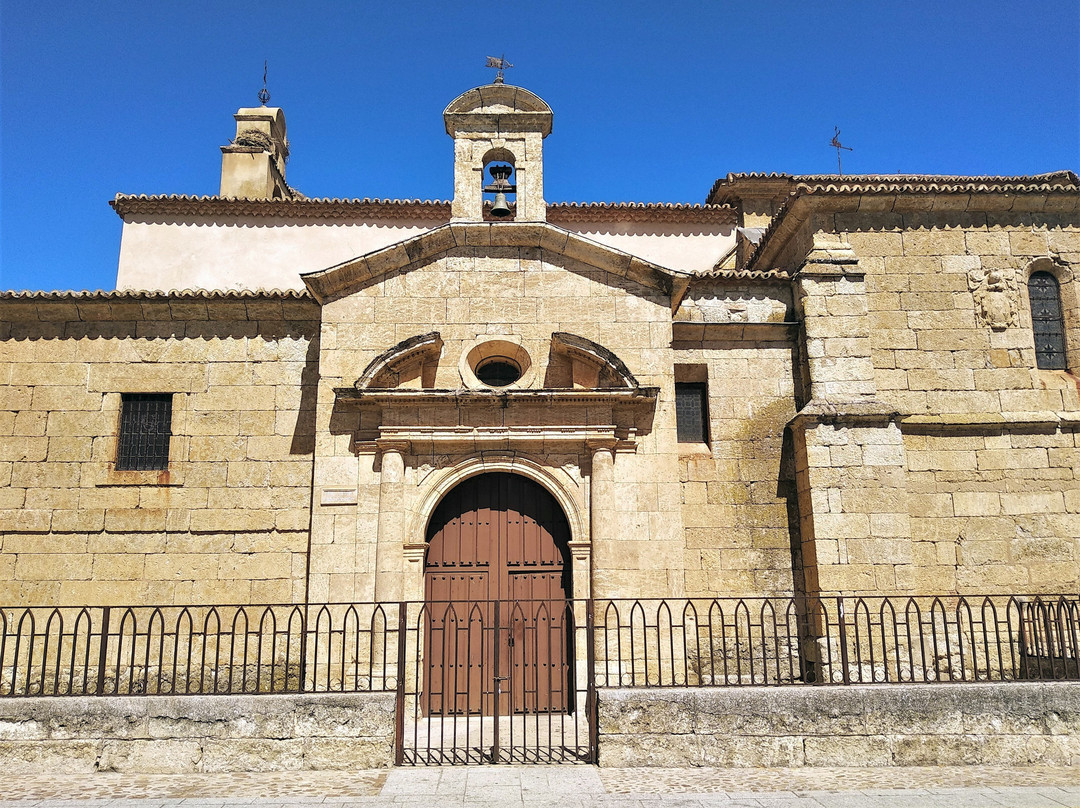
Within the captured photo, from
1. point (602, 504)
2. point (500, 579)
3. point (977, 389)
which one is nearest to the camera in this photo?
point (602, 504)

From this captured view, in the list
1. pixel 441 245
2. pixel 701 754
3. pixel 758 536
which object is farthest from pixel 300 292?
pixel 701 754

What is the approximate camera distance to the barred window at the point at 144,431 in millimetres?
10269

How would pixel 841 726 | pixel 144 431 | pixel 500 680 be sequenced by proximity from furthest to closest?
1. pixel 144 431
2. pixel 500 680
3. pixel 841 726

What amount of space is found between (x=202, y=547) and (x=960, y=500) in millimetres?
8706

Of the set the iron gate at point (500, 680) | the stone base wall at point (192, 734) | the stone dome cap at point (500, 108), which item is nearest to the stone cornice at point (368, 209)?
the stone dome cap at point (500, 108)

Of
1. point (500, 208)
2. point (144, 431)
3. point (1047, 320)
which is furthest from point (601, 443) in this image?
point (1047, 320)

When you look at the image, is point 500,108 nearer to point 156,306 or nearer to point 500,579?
point 156,306

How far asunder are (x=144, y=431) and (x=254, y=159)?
342 inches

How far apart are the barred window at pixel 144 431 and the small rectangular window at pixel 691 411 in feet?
20.3

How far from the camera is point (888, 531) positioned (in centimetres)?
942

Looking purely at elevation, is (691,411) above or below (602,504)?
above

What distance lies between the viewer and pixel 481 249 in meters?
10.1

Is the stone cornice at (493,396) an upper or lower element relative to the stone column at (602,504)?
upper

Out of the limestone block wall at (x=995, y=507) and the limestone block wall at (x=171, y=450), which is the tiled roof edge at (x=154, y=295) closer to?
the limestone block wall at (x=171, y=450)
